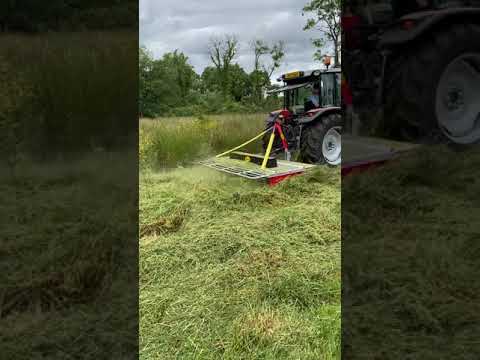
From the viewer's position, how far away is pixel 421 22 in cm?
149

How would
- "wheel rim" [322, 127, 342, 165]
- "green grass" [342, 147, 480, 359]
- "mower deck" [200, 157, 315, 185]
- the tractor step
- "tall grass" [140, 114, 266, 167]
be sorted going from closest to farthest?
"green grass" [342, 147, 480, 359], "mower deck" [200, 157, 315, 185], the tractor step, "tall grass" [140, 114, 266, 167], "wheel rim" [322, 127, 342, 165]

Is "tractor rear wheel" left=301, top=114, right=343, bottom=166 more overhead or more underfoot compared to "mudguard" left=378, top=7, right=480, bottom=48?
more underfoot

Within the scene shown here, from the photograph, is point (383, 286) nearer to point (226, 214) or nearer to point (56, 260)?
point (226, 214)

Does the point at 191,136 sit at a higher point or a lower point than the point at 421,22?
lower

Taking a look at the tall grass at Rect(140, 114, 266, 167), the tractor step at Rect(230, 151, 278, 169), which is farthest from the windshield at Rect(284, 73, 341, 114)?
the tractor step at Rect(230, 151, 278, 169)

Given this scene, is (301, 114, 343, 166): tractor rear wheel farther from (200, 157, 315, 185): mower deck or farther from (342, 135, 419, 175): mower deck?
(342, 135, 419, 175): mower deck

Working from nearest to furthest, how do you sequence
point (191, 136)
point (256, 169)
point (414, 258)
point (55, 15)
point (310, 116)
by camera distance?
1. point (414, 258)
2. point (55, 15)
3. point (256, 169)
4. point (191, 136)
5. point (310, 116)

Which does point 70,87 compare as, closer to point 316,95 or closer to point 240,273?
point 240,273

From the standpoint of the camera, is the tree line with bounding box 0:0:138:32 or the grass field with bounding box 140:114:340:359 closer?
the grass field with bounding box 140:114:340:359

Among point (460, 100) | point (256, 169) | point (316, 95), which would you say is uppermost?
point (316, 95)

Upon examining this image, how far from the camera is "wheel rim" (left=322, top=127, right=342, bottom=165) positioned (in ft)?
10.8

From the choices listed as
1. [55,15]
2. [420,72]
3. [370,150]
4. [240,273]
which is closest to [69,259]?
[240,273]

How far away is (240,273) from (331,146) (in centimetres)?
216

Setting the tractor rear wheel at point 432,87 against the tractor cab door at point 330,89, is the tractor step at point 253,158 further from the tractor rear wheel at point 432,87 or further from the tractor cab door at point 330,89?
the tractor rear wheel at point 432,87
